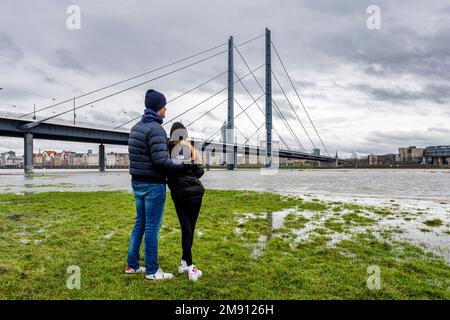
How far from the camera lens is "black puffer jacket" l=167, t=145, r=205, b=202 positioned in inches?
163

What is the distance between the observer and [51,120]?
53.0 metres

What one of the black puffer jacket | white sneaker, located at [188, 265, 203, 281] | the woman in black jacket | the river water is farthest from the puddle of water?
the river water

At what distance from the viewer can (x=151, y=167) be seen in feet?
13.0

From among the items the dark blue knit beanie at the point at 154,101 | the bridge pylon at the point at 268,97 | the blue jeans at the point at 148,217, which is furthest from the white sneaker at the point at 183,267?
the bridge pylon at the point at 268,97

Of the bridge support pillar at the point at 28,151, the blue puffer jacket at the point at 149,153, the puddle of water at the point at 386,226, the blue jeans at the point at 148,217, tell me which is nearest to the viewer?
the blue puffer jacket at the point at 149,153

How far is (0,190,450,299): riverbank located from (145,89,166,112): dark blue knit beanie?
219 cm

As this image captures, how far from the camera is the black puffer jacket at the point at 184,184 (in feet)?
13.5

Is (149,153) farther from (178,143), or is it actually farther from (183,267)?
(183,267)

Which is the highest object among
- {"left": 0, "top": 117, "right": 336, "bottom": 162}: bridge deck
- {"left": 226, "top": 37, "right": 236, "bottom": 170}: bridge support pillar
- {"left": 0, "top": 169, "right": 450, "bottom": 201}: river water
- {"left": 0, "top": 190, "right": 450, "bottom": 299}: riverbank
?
{"left": 226, "top": 37, "right": 236, "bottom": 170}: bridge support pillar

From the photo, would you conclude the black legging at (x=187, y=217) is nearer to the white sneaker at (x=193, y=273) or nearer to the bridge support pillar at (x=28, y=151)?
the white sneaker at (x=193, y=273)

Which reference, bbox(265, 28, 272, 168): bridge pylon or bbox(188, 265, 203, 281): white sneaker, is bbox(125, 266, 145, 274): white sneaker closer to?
bbox(188, 265, 203, 281): white sneaker

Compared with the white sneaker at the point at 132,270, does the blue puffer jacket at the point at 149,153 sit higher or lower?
higher
